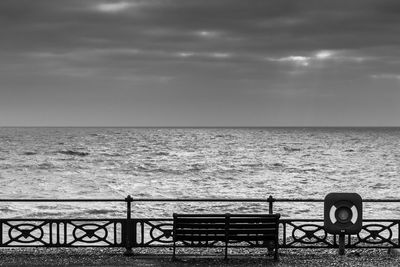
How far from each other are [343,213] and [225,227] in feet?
7.30

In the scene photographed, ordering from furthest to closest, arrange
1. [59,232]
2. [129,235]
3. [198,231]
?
[59,232], [129,235], [198,231]

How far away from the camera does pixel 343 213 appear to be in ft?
35.8

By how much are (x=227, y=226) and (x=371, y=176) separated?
4526cm

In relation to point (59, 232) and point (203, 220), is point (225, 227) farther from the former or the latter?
point (59, 232)

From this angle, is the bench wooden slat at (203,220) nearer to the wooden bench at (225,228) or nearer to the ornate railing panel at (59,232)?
the wooden bench at (225,228)

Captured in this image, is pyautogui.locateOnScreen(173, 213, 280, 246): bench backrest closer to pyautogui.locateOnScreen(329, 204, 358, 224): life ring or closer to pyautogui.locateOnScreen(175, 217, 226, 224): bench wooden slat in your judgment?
pyautogui.locateOnScreen(175, 217, 226, 224): bench wooden slat

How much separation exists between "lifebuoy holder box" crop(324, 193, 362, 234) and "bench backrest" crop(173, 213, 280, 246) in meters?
A: 1.13

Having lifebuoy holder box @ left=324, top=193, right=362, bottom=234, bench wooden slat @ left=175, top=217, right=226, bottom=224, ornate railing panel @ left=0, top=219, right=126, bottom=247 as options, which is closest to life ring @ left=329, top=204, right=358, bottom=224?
lifebuoy holder box @ left=324, top=193, right=362, bottom=234

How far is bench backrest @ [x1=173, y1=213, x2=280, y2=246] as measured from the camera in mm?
10414

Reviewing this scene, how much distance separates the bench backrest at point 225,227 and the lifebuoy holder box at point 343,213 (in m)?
1.13

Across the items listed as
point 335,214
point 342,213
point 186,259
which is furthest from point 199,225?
point 342,213

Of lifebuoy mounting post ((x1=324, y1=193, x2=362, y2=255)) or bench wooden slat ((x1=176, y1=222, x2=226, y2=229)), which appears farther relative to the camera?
lifebuoy mounting post ((x1=324, y1=193, x2=362, y2=255))

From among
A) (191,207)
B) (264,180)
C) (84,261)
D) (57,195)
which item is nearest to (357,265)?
(84,261)

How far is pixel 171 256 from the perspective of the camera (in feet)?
36.0
